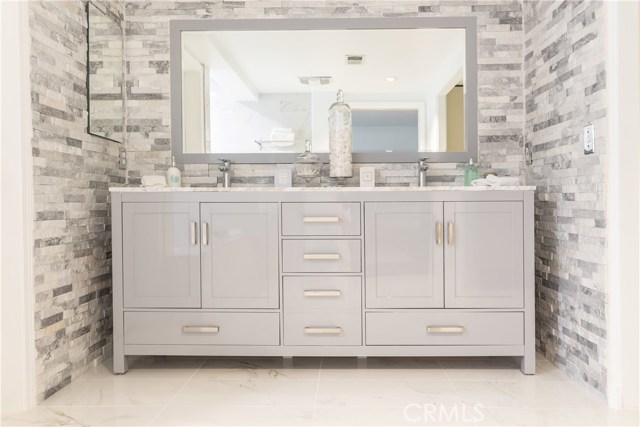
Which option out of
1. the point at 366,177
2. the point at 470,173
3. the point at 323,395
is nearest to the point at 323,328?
the point at 323,395

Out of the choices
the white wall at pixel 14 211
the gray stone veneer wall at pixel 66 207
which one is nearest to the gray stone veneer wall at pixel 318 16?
the gray stone veneer wall at pixel 66 207

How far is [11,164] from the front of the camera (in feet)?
6.25

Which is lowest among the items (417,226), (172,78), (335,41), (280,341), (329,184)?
(280,341)

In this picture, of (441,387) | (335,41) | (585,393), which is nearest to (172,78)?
(335,41)

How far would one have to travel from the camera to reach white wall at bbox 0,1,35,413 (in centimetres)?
190

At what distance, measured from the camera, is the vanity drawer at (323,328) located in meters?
2.29

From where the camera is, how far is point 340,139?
268cm

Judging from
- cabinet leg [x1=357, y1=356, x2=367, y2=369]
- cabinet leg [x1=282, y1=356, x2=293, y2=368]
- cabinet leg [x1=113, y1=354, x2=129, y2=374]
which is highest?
cabinet leg [x1=113, y1=354, x2=129, y2=374]

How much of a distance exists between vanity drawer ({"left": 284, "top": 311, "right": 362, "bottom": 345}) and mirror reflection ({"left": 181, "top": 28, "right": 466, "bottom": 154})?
98 centimetres

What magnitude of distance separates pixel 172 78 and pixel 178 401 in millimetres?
1778

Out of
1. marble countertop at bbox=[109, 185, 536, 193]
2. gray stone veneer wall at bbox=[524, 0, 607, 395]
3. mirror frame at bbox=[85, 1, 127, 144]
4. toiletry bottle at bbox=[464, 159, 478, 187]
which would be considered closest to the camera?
gray stone veneer wall at bbox=[524, 0, 607, 395]

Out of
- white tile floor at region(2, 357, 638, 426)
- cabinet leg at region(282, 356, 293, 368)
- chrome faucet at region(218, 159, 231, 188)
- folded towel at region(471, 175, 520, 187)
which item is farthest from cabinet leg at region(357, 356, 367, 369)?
chrome faucet at region(218, 159, 231, 188)

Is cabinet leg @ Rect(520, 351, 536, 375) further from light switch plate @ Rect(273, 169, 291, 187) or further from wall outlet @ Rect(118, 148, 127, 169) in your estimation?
wall outlet @ Rect(118, 148, 127, 169)

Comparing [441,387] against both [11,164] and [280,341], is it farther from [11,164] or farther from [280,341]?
[11,164]
